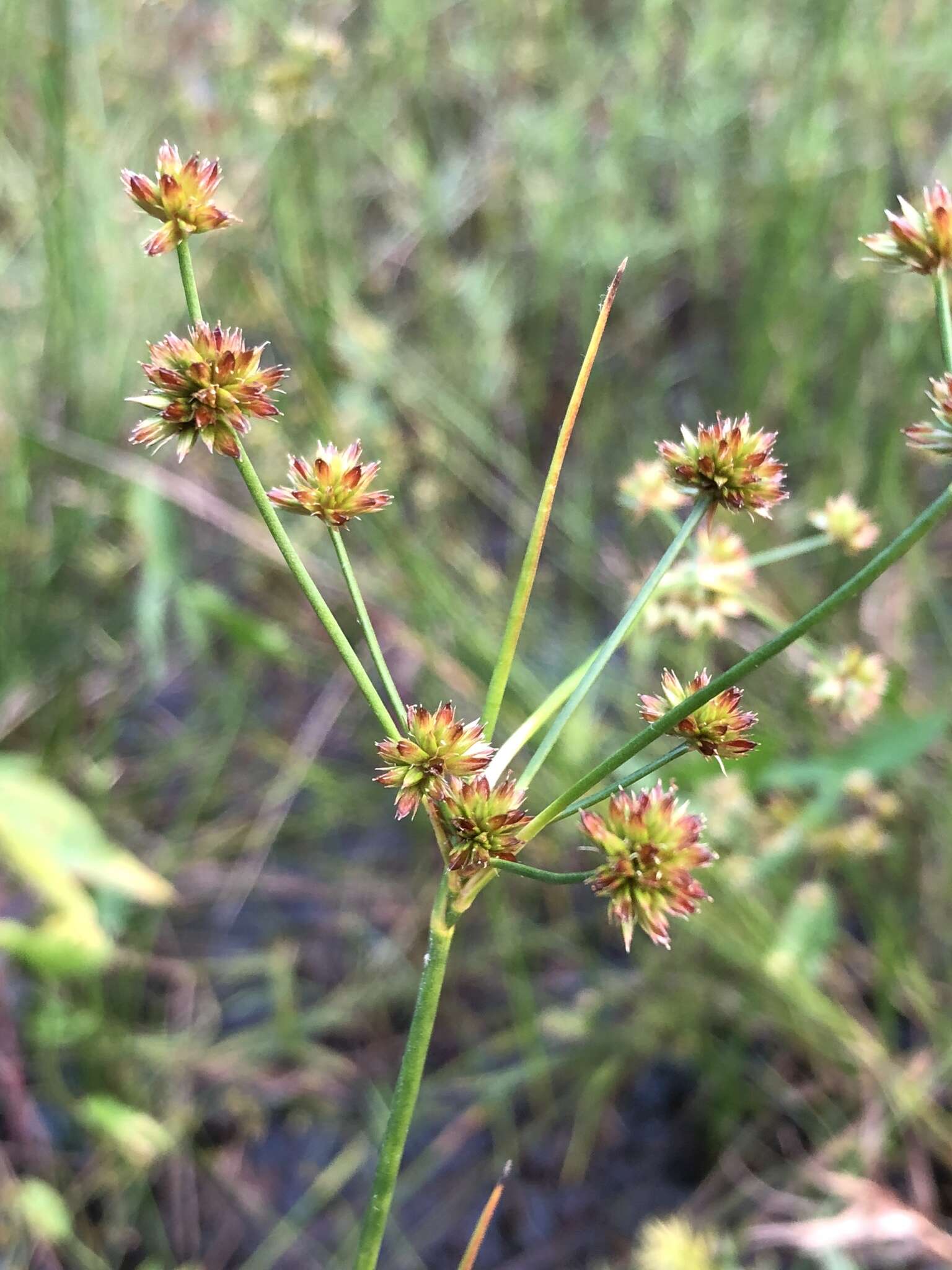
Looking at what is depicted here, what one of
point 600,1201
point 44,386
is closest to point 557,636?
point 600,1201

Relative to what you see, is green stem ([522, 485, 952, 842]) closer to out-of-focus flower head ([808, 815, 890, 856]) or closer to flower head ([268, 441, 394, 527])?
flower head ([268, 441, 394, 527])

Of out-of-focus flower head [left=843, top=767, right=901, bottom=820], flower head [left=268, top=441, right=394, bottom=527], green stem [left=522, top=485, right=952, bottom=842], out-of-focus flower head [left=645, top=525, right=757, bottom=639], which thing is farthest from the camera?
out-of-focus flower head [left=843, top=767, right=901, bottom=820]

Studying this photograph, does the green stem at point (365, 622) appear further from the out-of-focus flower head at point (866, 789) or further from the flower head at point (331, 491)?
the out-of-focus flower head at point (866, 789)

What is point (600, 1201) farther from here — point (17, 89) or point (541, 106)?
point (17, 89)

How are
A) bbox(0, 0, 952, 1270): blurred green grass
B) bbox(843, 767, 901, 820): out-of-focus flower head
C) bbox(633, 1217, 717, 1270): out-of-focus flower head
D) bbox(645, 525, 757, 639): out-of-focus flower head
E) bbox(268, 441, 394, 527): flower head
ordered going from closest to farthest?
bbox(268, 441, 394, 527): flower head → bbox(645, 525, 757, 639): out-of-focus flower head → bbox(633, 1217, 717, 1270): out-of-focus flower head → bbox(843, 767, 901, 820): out-of-focus flower head → bbox(0, 0, 952, 1270): blurred green grass

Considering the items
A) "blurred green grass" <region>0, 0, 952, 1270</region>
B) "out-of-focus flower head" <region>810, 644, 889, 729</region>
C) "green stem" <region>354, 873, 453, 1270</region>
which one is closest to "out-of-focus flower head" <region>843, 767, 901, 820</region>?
"blurred green grass" <region>0, 0, 952, 1270</region>

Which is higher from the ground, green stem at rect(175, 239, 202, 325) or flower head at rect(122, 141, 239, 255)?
flower head at rect(122, 141, 239, 255)

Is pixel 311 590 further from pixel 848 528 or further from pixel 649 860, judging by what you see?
pixel 848 528

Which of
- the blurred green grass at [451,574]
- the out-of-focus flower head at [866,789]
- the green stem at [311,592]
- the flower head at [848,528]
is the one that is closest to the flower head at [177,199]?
the green stem at [311,592]
